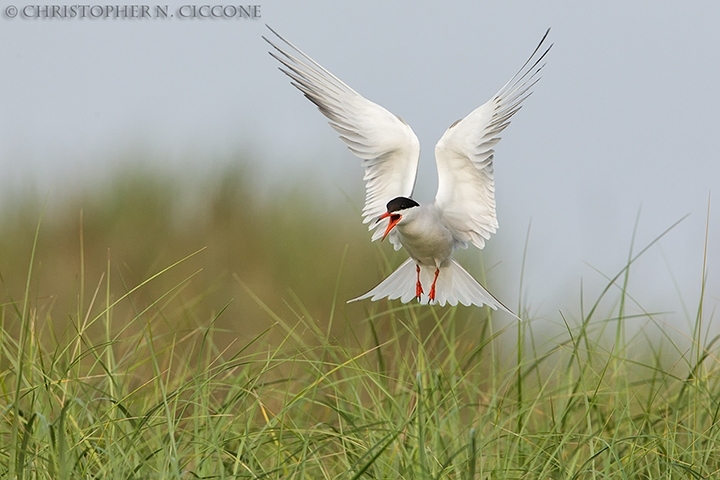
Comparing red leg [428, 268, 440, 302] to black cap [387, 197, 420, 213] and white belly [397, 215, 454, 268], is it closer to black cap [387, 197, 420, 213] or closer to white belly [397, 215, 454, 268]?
white belly [397, 215, 454, 268]

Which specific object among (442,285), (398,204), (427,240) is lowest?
(442,285)

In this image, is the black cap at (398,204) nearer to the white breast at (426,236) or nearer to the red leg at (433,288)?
the white breast at (426,236)

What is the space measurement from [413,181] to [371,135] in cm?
29

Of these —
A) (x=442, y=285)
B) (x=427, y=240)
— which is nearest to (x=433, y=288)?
(x=442, y=285)

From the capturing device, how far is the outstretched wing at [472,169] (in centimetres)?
391

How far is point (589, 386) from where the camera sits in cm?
368

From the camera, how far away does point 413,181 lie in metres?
4.20

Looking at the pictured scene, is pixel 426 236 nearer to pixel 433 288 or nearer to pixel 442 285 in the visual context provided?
pixel 433 288

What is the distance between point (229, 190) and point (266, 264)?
42.5 inches

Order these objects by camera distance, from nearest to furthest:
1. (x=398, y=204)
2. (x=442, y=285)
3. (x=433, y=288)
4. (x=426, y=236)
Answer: (x=398, y=204)
(x=426, y=236)
(x=433, y=288)
(x=442, y=285)

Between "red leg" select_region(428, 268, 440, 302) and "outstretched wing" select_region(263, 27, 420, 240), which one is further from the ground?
"outstretched wing" select_region(263, 27, 420, 240)

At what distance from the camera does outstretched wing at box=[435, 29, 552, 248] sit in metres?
3.91

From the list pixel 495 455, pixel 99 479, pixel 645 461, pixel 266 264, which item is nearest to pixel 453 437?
pixel 495 455

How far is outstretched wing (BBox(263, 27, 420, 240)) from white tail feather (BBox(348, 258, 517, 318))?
0.81 ft
